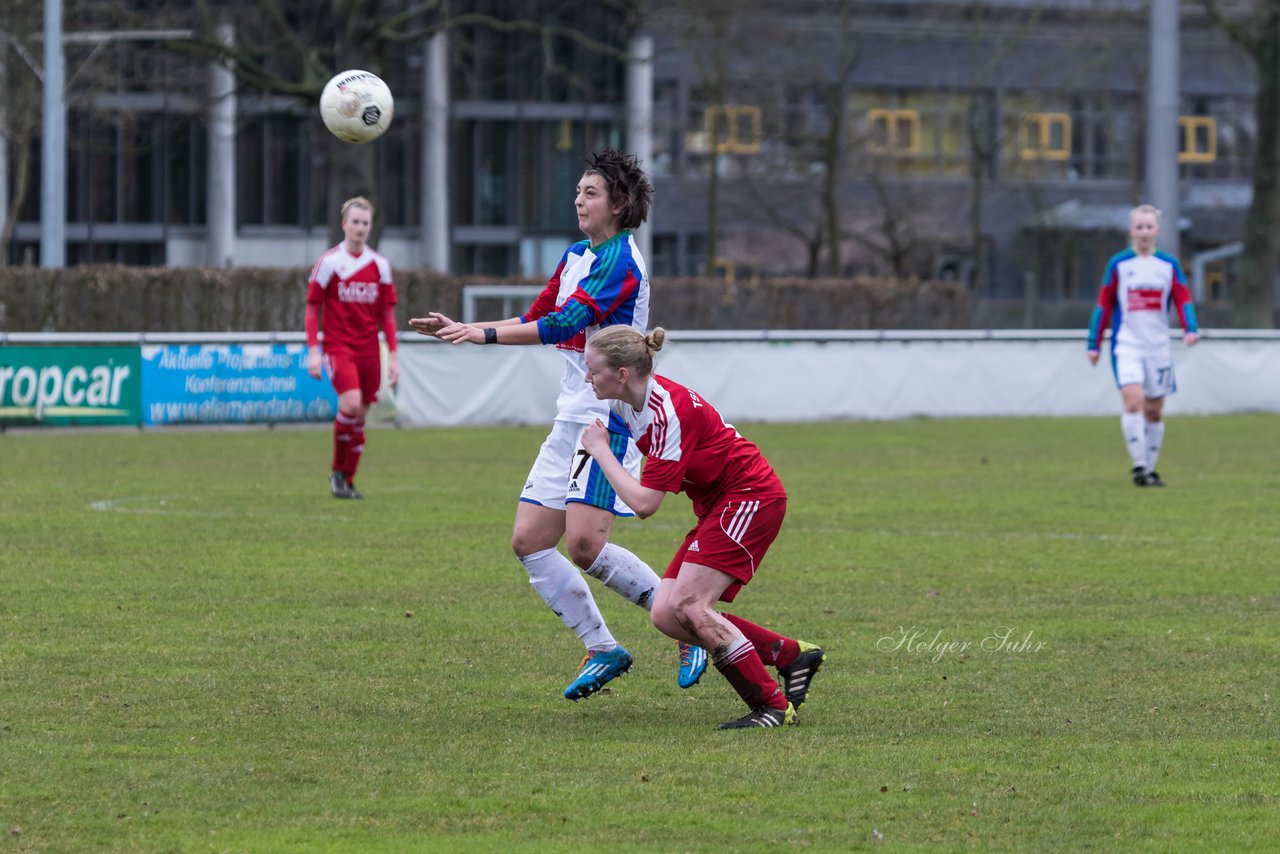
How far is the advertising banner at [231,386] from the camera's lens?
22000 millimetres

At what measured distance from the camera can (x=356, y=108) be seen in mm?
9359

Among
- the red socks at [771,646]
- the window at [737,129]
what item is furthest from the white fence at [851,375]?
the window at [737,129]

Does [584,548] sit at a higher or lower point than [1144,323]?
lower

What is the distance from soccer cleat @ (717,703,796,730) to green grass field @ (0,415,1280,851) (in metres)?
0.08

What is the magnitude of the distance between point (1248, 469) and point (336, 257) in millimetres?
8611

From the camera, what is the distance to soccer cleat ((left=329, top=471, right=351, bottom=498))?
47.9 feet

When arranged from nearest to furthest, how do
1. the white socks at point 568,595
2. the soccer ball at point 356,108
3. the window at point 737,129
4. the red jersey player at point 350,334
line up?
the white socks at point 568,595, the soccer ball at point 356,108, the red jersey player at point 350,334, the window at point 737,129

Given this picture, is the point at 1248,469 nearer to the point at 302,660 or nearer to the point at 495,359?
the point at 495,359

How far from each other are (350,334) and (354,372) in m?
0.29

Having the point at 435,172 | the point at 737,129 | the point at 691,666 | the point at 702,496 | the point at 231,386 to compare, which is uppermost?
the point at 737,129

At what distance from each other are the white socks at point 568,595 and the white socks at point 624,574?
87 millimetres

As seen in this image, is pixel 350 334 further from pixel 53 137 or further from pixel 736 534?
pixel 53 137

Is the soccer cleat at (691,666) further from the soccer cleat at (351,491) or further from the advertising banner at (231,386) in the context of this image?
the advertising banner at (231,386)

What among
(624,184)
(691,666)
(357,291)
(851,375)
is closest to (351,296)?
A: (357,291)
